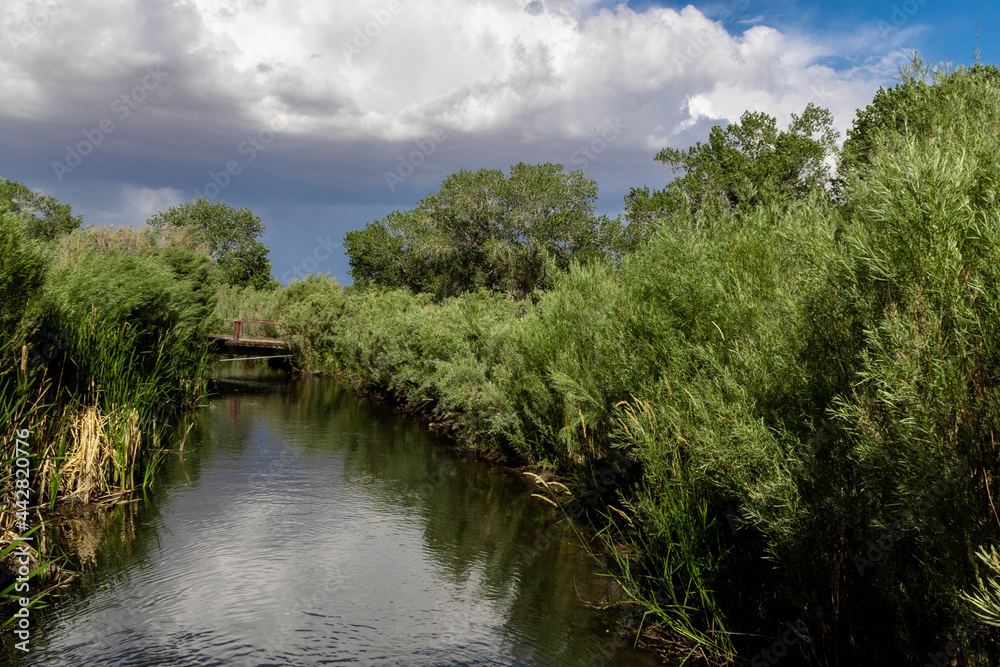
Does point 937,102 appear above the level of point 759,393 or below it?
above

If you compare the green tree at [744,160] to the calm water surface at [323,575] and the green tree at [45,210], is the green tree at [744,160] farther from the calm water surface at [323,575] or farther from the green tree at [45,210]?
the green tree at [45,210]

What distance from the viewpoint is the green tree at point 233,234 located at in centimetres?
6606

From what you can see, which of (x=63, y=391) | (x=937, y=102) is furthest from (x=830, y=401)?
(x=63, y=391)

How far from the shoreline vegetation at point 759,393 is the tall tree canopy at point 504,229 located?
1177 inches

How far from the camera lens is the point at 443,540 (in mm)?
10180

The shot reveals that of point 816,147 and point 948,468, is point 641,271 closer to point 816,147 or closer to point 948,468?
point 948,468

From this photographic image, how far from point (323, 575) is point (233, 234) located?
6557 centimetres

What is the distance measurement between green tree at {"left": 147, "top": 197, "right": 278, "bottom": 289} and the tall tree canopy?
25.6m

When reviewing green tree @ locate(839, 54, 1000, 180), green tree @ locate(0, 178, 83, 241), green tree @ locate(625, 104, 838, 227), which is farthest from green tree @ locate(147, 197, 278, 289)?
green tree @ locate(839, 54, 1000, 180)

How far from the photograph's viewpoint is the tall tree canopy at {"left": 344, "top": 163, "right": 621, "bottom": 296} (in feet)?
147

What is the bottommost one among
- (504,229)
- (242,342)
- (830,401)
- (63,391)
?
(63,391)

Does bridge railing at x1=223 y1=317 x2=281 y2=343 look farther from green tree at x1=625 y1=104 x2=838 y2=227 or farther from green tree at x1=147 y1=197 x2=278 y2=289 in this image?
green tree at x1=147 y1=197 x2=278 y2=289

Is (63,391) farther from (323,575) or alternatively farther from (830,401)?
(830,401)

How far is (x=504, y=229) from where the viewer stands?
46.2 meters
